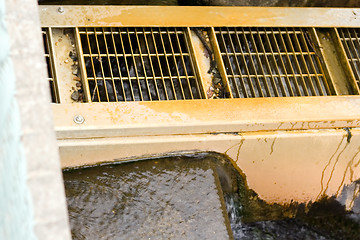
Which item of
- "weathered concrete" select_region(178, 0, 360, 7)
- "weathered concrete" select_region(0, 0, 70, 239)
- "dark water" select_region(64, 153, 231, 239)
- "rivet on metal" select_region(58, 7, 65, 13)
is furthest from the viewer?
"weathered concrete" select_region(178, 0, 360, 7)

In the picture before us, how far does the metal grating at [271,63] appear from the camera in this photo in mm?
2146

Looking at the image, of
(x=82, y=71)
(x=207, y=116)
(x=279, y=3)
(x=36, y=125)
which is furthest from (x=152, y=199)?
(x=279, y=3)

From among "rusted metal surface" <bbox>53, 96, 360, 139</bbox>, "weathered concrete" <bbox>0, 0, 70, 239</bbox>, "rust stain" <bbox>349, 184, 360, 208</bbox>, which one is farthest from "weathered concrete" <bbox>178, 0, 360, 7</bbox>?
"weathered concrete" <bbox>0, 0, 70, 239</bbox>

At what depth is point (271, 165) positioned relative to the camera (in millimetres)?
2111

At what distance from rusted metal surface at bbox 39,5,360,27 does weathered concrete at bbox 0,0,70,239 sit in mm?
1006

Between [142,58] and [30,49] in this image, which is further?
[142,58]

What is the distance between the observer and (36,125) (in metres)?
0.94

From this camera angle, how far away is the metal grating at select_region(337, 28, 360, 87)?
229cm

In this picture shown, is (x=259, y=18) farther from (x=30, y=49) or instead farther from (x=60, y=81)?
(x=30, y=49)

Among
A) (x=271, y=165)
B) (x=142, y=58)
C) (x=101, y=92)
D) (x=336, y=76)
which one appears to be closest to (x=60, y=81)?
(x=101, y=92)

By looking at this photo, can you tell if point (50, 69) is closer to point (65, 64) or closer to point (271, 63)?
point (65, 64)

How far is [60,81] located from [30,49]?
0.94 metres

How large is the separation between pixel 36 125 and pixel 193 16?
4.49 ft

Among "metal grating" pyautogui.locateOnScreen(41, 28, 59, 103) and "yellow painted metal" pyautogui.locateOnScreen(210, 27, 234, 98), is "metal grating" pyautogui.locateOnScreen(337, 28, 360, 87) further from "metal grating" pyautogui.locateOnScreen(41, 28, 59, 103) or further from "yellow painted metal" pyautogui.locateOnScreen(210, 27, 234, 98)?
"metal grating" pyautogui.locateOnScreen(41, 28, 59, 103)
